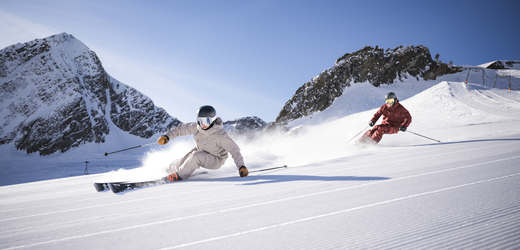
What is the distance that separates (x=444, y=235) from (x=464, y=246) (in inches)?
2.9

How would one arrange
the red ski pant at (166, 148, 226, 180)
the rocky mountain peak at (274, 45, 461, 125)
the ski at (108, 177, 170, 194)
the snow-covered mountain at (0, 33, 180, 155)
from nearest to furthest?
the ski at (108, 177, 170, 194)
the red ski pant at (166, 148, 226, 180)
the rocky mountain peak at (274, 45, 461, 125)
the snow-covered mountain at (0, 33, 180, 155)

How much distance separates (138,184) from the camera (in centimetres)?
252

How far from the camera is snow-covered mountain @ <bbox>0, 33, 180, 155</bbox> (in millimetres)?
59531

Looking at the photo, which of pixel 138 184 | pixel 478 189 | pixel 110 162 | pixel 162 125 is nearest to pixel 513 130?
pixel 478 189

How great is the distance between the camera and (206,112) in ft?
10.2

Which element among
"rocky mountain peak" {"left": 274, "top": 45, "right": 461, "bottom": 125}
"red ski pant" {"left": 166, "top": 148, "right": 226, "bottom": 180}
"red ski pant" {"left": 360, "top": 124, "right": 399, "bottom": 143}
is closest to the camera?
"red ski pant" {"left": 166, "top": 148, "right": 226, "bottom": 180}

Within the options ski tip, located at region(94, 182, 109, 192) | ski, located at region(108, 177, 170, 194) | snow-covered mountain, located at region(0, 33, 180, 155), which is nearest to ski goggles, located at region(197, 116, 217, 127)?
ski, located at region(108, 177, 170, 194)

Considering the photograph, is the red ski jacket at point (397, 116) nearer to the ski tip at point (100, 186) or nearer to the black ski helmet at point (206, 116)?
the black ski helmet at point (206, 116)

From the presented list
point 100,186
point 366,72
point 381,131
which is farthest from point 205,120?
point 366,72

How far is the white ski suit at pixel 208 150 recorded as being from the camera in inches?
122

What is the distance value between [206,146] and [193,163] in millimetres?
340

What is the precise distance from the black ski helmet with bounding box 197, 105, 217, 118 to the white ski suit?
0.53ft

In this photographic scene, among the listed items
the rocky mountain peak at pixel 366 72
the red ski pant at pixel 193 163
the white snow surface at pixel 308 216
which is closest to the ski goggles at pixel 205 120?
the red ski pant at pixel 193 163

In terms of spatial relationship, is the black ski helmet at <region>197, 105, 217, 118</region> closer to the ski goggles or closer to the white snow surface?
the ski goggles
